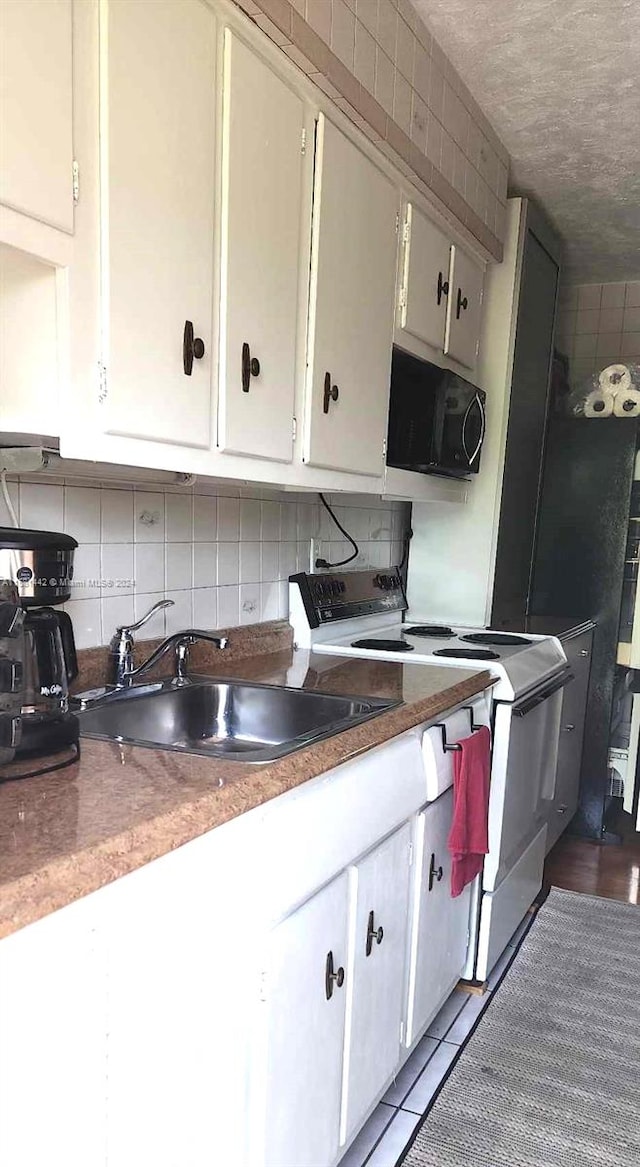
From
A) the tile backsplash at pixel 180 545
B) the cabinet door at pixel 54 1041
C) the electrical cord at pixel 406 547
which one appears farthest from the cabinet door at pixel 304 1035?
the electrical cord at pixel 406 547

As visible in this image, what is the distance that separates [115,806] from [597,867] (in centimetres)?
257

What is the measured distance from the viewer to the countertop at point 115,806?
0.80 m

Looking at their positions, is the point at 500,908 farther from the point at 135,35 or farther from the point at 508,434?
the point at 135,35

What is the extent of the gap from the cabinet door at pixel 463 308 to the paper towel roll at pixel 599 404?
0.83m

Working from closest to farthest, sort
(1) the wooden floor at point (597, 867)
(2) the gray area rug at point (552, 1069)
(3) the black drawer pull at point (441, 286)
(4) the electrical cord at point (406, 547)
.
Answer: (2) the gray area rug at point (552, 1069) < (3) the black drawer pull at point (441, 286) < (1) the wooden floor at point (597, 867) < (4) the electrical cord at point (406, 547)

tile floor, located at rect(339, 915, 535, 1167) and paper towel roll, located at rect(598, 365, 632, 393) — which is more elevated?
paper towel roll, located at rect(598, 365, 632, 393)

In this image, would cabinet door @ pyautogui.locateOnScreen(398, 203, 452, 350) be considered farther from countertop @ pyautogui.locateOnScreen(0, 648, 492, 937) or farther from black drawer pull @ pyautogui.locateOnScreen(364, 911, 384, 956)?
black drawer pull @ pyautogui.locateOnScreen(364, 911, 384, 956)

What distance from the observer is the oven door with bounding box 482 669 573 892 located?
2.12 metres

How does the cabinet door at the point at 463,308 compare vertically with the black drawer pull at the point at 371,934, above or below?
above

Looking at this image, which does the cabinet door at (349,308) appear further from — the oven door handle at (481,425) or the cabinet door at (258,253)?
the oven door handle at (481,425)

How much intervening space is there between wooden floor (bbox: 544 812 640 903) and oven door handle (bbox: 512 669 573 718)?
763 millimetres

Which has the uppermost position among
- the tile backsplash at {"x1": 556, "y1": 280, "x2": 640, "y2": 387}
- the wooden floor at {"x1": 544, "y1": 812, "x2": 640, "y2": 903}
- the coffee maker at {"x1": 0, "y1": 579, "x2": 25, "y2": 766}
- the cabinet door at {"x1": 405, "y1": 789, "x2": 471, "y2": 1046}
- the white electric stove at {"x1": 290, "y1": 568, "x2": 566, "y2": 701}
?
the tile backsplash at {"x1": 556, "y1": 280, "x2": 640, "y2": 387}

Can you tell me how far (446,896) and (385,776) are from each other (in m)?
0.57

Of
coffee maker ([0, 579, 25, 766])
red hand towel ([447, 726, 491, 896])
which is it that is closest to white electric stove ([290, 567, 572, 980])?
red hand towel ([447, 726, 491, 896])
